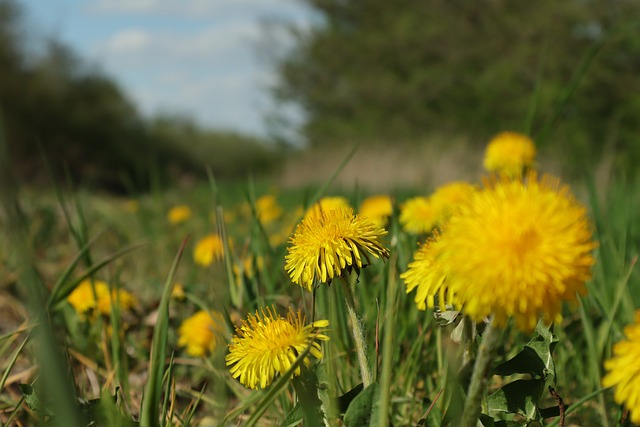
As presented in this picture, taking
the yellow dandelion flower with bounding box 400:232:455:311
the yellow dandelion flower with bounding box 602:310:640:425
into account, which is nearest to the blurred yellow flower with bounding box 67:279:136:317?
the yellow dandelion flower with bounding box 400:232:455:311

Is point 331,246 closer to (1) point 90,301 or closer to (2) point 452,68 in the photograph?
(1) point 90,301

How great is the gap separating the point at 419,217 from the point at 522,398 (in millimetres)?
1101

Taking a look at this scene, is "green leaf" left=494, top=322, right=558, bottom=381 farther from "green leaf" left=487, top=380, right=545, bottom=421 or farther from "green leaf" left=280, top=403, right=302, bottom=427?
"green leaf" left=280, top=403, right=302, bottom=427

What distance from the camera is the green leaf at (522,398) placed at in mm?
956

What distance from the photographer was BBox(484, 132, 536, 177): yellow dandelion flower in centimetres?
258

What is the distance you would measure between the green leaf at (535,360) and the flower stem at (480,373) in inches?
8.3

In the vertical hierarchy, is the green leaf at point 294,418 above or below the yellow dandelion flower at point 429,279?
below

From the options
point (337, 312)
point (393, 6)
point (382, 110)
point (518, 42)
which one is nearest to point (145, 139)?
point (382, 110)

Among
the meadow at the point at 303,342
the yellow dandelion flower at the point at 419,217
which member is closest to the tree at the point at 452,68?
the yellow dandelion flower at the point at 419,217

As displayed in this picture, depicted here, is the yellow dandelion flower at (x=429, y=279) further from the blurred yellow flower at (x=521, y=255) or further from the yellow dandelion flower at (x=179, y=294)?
the yellow dandelion flower at (x=179, y=294)

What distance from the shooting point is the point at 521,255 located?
0.71 metres

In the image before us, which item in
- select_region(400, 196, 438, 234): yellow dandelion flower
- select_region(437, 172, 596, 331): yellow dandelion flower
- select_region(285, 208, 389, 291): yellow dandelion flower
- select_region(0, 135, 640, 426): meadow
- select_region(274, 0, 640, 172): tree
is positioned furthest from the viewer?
select_region(274, 0, 640, 172): tree

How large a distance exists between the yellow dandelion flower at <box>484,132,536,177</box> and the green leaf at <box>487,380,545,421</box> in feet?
5.51

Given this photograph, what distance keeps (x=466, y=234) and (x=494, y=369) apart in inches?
11.9
